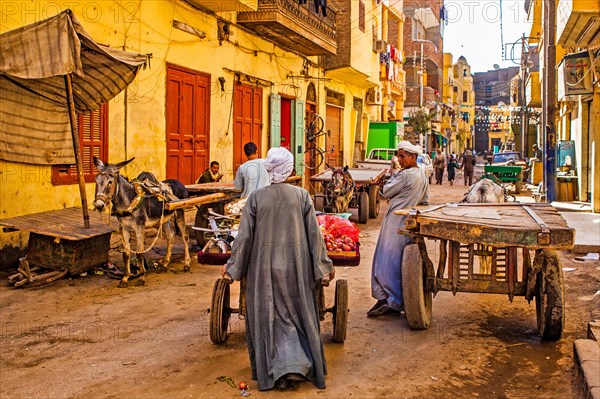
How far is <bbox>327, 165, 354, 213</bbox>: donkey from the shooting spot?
49.4ft

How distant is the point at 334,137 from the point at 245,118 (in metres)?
9.35

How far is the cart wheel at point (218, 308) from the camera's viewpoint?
5836 mm

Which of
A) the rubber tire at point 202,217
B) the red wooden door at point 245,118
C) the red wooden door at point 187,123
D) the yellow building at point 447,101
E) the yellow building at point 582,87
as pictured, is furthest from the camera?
Answer: the yellow building at point 447,101

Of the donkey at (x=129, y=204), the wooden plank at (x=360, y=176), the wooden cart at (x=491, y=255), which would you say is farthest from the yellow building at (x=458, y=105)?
the wooden cart at (x=491, y=255)

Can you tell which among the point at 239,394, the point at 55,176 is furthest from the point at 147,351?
the point at 55,176

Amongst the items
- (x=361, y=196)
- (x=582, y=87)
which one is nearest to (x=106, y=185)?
(x=361, y=196)

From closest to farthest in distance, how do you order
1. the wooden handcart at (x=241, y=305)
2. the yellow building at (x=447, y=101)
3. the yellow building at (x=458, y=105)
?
the wooden handcart at (x=241, y=305) → the yellow building at (x=447, y=101) → the yellow building at (x=458, y=105)

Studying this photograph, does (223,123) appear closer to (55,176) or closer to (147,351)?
(55,176)

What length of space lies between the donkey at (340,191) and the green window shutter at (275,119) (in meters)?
4.14

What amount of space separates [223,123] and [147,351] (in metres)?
10.4

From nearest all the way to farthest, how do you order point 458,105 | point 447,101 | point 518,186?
point 518,186
point 447,101
point 458,105

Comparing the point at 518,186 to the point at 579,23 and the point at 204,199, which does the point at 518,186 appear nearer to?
the point at 579,23

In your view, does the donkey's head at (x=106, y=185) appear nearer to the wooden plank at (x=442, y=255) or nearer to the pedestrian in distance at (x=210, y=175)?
the wooden plank at (x=442, y=255)

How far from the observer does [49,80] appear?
9312 millimetres
